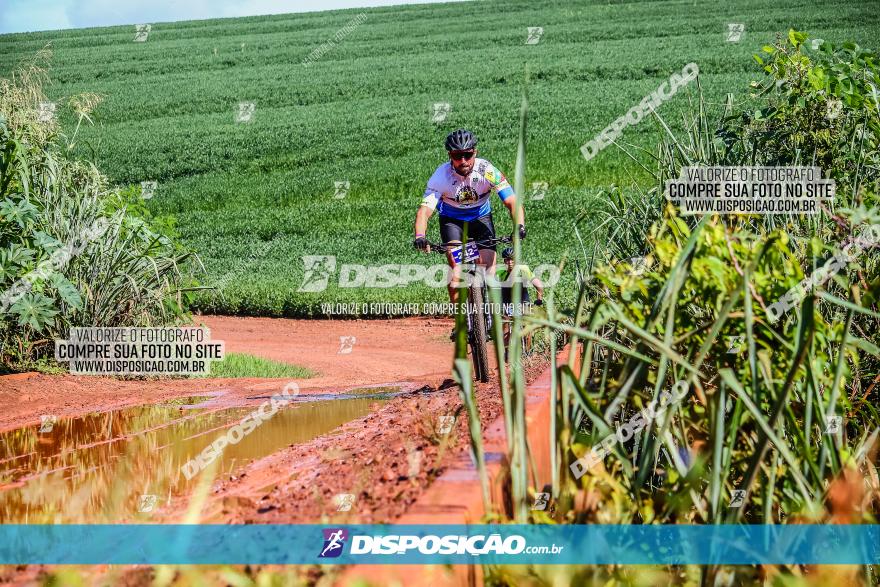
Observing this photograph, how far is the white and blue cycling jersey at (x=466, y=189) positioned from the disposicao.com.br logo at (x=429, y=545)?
5.65 metres

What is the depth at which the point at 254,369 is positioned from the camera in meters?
9.97

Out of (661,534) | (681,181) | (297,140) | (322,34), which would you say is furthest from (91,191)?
(322,34)

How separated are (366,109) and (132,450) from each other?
1153 inches

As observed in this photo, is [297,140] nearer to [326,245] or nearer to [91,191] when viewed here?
[326,245]

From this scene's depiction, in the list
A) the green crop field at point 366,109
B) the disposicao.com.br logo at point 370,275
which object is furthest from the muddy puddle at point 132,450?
the disposicao.com.br logo at point 370,275

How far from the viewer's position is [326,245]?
1906 centimetres

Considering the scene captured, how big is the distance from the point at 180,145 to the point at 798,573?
99.6ft

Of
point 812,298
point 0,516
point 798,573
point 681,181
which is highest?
point 681,181

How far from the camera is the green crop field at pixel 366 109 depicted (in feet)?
63.7

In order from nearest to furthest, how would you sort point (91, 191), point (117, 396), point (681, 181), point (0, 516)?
point (0, 516) < point (681, 181) < point (117, 396) < point (91, 191)

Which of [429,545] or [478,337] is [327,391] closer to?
[478,337]

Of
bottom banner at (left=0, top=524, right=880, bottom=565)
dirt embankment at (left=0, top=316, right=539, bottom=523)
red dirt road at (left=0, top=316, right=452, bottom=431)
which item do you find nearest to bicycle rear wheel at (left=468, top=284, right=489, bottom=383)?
dirt embankment at (left=0, top=316, right=539, bottom=523)

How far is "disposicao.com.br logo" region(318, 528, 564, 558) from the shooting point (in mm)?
2693

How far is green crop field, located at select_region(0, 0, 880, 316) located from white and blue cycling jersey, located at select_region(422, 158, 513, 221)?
1.96m
